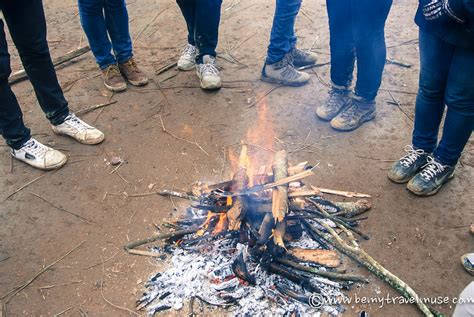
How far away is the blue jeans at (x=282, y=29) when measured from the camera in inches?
167

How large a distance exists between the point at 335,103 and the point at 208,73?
58.2 inches

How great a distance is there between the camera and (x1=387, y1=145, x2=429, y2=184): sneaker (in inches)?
132

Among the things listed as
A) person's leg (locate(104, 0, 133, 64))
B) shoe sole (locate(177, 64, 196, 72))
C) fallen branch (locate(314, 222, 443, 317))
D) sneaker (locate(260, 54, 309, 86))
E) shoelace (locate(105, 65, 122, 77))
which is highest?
person's leg (locate(104, 0, 133, 64))

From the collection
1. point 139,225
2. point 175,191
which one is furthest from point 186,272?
point 175,191

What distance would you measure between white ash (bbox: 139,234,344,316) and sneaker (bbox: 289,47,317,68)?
272cm

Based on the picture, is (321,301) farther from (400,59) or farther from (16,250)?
(400,59)

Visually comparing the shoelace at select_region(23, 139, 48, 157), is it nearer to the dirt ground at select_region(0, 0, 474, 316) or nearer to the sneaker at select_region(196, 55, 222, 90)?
the dirt ground at select_region(0, 0, 474, 316)

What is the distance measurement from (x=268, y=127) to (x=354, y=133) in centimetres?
84

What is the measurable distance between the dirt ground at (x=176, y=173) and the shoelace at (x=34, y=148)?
0.18m

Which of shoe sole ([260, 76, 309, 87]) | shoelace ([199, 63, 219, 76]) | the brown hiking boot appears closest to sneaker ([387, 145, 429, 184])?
shoe sole ([260, 76, 309, 87])

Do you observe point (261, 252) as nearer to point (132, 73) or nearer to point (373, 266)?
point (373, 266)

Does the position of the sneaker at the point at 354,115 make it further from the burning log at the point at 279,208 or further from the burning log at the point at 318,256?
the burning log at the point at 318,256

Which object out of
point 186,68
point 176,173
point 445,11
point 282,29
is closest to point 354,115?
point 282,29

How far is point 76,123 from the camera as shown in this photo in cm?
404
